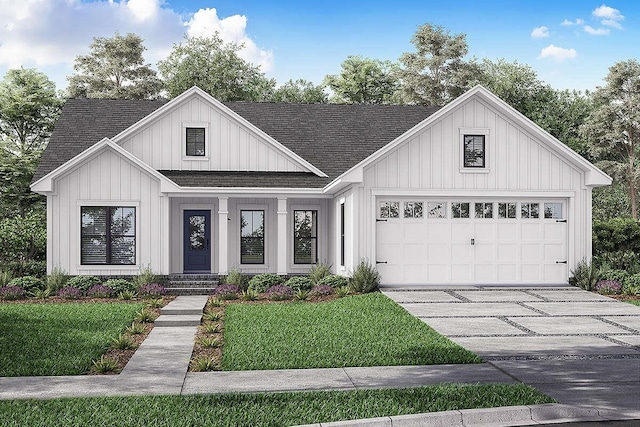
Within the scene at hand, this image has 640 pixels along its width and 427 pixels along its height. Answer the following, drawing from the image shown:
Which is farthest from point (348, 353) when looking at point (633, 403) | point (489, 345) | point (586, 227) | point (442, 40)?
point (442, 40)

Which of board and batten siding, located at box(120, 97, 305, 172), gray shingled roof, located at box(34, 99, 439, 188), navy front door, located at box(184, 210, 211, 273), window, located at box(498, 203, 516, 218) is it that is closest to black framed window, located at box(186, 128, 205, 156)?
board and batten siding, located at box(120, 97, 305, 172)

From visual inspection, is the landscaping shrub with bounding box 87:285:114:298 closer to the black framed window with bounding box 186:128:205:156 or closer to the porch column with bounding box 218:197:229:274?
the porch column with bounding box 218:197:229:274

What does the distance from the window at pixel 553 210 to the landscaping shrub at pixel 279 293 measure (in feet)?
25.6

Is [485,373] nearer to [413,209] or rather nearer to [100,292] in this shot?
[413,209]

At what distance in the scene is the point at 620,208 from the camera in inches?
1741

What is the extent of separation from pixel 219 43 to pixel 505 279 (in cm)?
3241

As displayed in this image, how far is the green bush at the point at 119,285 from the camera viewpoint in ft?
65.2

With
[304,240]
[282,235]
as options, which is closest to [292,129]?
[304,240]

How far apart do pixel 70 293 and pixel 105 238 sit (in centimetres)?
245

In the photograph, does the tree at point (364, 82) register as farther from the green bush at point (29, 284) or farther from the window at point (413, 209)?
the green bush at point (29, 284)

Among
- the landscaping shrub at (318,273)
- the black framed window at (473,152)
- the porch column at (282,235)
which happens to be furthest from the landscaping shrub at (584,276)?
the porch column at (282,235)

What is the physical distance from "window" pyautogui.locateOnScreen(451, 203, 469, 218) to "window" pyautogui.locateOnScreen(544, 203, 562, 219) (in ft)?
7.68

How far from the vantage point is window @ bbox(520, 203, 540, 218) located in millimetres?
21453

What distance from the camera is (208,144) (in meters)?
23.8
